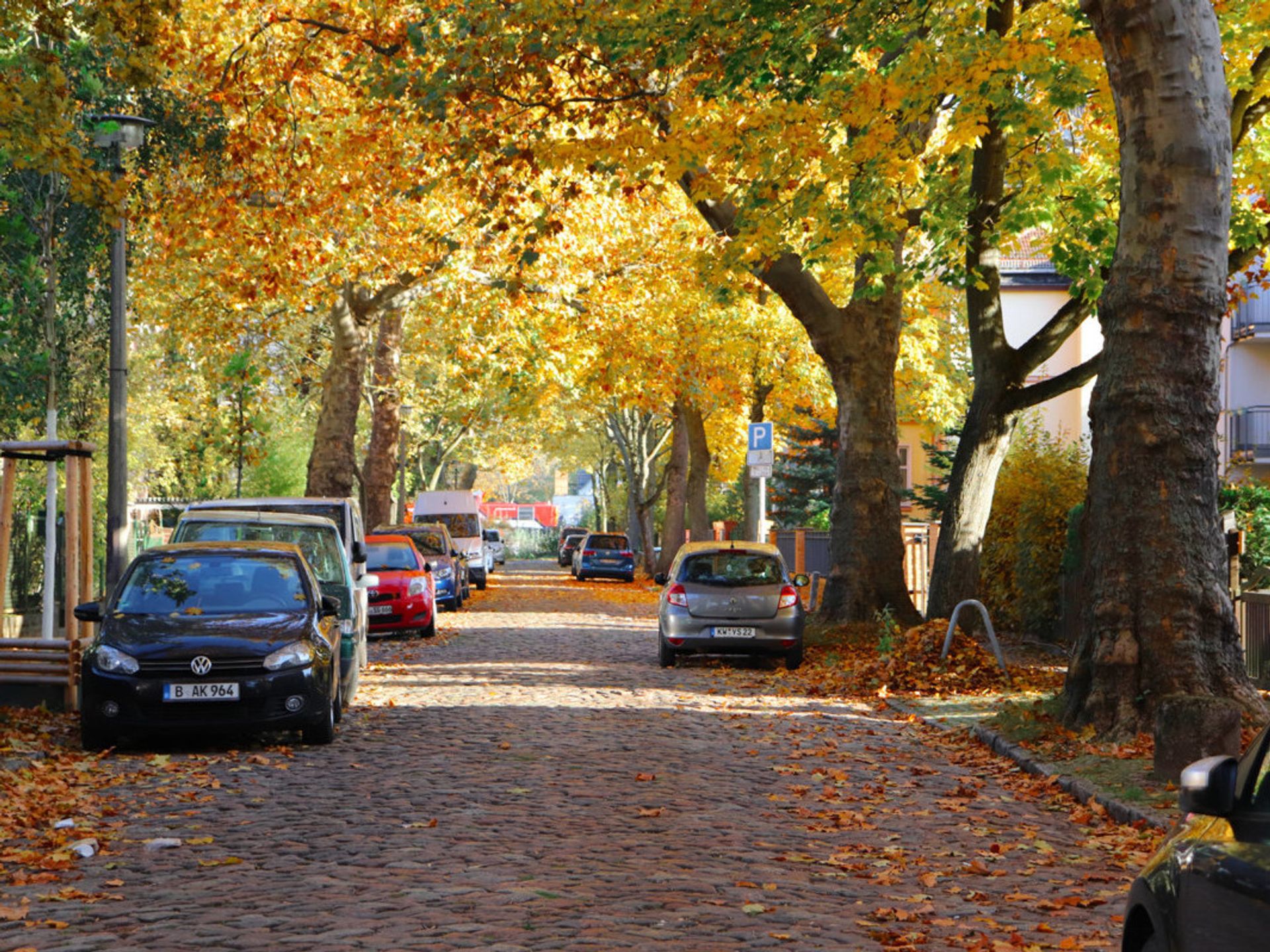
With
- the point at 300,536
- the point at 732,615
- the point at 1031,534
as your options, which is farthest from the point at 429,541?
the point at 300,536

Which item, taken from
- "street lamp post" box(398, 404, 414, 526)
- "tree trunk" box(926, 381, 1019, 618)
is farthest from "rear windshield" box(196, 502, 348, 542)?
"street lamp post" box(398, 404, 414, 526)

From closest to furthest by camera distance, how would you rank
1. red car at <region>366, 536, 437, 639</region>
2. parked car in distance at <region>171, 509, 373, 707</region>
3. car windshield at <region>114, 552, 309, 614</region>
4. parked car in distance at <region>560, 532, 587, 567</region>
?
car windshield at <region>114, 552, 309, 614</region>, parked car in distance at <region>171, 509, 373, 707</region>, red car at <region>366, 536, 437, 639</region>, parked car in distance at <region>560, 532, 587, 567</region>

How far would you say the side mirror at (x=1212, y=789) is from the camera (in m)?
3.94

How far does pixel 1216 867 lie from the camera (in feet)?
12.6

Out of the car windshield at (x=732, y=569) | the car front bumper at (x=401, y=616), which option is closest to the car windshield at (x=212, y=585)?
the car windshield at (x=732, y=569)

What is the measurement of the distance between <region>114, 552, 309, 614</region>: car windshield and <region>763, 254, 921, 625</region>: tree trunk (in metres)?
11.4

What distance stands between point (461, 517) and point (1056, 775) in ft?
133

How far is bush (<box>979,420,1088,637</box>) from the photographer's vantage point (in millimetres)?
23141

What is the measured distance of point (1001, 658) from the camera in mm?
17781

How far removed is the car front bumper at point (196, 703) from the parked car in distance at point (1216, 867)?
30.5 feet

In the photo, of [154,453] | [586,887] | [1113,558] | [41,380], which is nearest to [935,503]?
[41,380]

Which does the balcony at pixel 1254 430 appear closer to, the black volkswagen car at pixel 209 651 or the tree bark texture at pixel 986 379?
the tree bark texture at pixel 986 379

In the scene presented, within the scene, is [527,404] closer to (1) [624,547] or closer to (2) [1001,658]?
(1) [624,547]

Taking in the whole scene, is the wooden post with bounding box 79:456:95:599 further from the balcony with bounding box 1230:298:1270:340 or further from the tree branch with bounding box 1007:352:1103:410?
the balcony with bounding box 1230:298:1270:340
